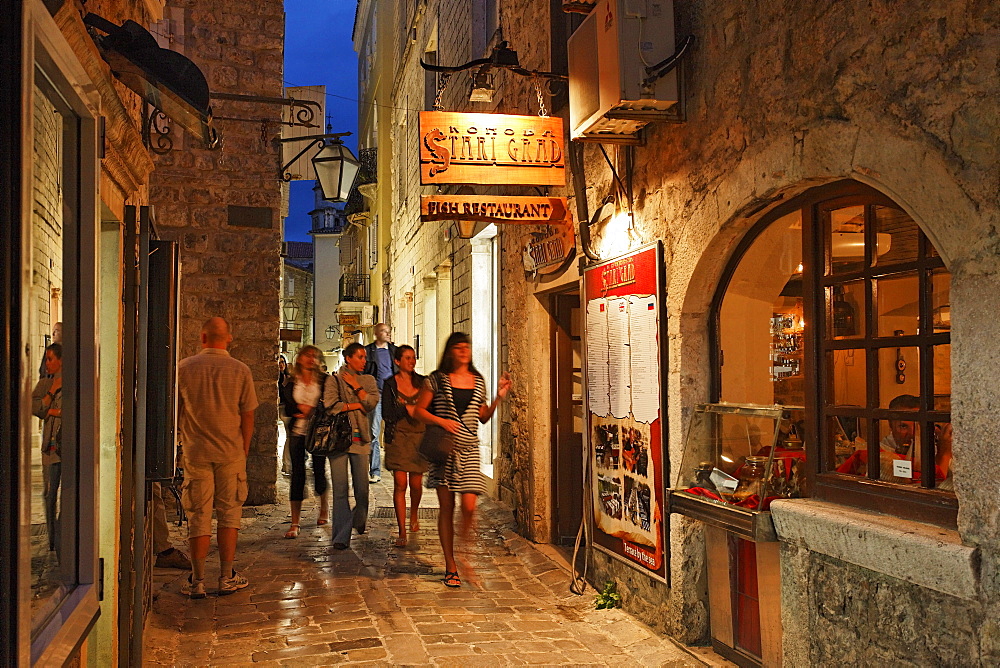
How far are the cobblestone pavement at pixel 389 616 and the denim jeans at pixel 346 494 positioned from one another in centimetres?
19

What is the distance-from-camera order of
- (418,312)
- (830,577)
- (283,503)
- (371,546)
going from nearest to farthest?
(830,577) < (371,546) < (283,503) < (418,312)

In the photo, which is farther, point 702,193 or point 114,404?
point 702,193

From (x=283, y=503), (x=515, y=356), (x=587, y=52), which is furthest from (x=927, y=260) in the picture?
(x=283, y=503)

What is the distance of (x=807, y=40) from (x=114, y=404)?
11.5 ft

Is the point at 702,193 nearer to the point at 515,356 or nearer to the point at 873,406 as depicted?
the point at 873,406

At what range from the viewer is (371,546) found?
7.76 meters

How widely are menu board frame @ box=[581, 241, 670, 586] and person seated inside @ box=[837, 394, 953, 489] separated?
164 cm

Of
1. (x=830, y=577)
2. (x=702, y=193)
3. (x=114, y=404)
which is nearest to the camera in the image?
(x=830, y=577)

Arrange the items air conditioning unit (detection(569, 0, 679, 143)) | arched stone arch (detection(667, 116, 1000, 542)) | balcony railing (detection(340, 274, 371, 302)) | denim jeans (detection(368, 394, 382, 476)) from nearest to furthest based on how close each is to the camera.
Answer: arched stone arch (detection(667, 116, 1000, 542)), air conditioning unit (detection(569, 0, 679, 143)), denim jeans (detection(368, 394, 382, 476)), balcony railing (detection(340, 274, 371, 302))

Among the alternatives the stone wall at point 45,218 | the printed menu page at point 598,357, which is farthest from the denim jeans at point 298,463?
the stone wall at point 45,218

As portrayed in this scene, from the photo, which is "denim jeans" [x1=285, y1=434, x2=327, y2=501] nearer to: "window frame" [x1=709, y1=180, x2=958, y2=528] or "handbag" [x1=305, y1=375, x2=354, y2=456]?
"handbag" [x1=305, y1=375, x2=354, y2=456]

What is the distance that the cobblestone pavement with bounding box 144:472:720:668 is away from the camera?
4.95 metres

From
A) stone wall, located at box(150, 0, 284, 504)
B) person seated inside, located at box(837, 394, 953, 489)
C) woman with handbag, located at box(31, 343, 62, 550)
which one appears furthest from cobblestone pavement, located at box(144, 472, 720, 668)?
stone wall, located at box(150, 0, 284, 504)

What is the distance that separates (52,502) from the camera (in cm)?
269
